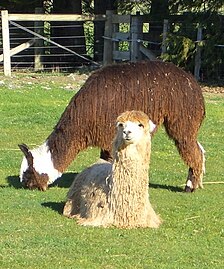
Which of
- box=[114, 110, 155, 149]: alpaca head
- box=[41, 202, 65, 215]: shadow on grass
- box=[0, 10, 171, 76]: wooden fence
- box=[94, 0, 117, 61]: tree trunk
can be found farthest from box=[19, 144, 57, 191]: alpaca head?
box=[94, 0, 117, 61]: tree trunk

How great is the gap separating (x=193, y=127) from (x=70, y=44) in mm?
15936

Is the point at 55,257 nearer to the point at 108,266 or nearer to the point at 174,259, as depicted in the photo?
the point at 108,266

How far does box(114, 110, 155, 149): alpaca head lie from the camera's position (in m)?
7.04

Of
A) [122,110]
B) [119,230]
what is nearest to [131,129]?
[119,230]

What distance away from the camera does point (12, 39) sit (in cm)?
2489

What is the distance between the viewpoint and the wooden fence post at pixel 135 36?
906 inches

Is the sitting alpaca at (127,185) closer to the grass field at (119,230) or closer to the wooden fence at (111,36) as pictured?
the grass field at (119,230)

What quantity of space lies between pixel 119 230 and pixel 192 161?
94.2 inches

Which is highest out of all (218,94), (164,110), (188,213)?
(164,110)

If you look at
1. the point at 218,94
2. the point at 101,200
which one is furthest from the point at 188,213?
the point at 218,94

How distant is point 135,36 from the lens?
23.0m

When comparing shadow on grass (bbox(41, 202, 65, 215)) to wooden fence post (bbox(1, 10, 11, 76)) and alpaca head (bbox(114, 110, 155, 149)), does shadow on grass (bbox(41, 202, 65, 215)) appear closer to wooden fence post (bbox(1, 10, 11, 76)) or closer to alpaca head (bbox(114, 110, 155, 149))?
alpaca head (bbox(114, 110, 155, 149))

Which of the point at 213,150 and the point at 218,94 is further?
the point at 218,94

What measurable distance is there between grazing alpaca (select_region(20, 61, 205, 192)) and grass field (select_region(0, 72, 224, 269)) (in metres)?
0.41
